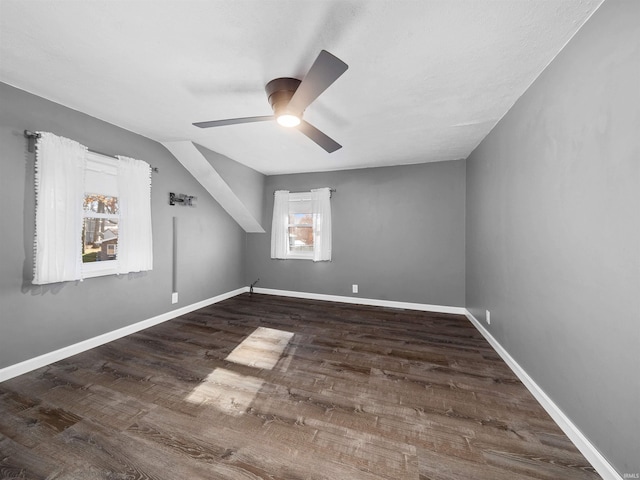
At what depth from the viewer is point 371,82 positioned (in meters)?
1.96

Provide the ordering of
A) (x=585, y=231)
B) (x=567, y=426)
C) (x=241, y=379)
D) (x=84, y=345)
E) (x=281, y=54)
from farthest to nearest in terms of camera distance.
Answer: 1. (x=84, y=345)
2. (x=241, y=379)
3. (x=281, y=54)
4. (x=567, y=426)
5. (x=585, y=231)

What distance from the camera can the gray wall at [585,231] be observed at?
3.68 feet

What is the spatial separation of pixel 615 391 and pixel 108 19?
127 inches

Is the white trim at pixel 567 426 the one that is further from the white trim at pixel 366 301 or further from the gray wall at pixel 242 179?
the gray wall at pixel 242 179

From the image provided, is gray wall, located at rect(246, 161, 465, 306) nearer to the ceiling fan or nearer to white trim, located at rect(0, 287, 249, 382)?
white trim, located at rect(0, 287, 249, 382)

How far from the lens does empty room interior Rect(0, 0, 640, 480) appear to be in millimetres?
1303

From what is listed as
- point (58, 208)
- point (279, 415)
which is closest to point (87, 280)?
point (58, 208)

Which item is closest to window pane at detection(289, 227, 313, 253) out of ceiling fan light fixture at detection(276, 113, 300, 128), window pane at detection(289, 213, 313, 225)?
window pane at detection(289, 213, 313, 225)

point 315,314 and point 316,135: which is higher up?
point 316,135

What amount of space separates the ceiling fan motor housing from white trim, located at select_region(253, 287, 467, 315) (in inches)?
134

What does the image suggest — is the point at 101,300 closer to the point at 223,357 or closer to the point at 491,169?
the point at 223,357

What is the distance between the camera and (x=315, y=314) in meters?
3.88

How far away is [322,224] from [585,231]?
3.50 m

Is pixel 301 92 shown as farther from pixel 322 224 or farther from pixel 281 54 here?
pixel 322 224
